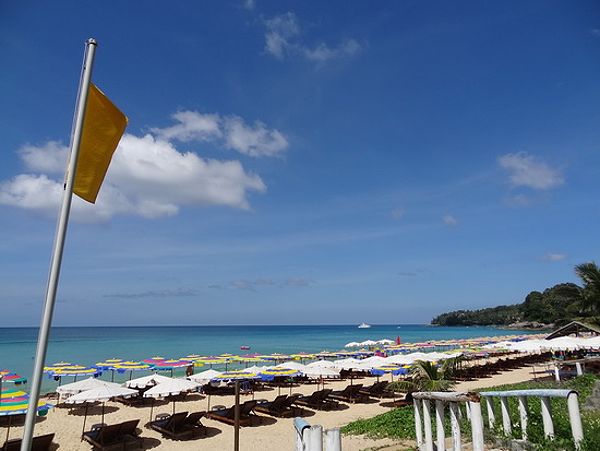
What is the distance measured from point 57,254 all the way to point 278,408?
12102 mm

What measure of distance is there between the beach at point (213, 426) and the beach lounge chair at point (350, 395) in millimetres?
435

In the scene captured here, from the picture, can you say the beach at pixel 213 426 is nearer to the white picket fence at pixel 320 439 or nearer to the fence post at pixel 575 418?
the fence post at pixel 575 418

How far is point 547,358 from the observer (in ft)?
89.7

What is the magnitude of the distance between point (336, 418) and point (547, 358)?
2106 cm

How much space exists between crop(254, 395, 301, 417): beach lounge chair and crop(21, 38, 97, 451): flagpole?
11629 mm

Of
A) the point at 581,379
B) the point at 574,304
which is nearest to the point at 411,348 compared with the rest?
the point at 574,304

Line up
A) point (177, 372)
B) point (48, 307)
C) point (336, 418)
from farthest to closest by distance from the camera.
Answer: point (177, 372) < point (336, 418) < point (48, 307)

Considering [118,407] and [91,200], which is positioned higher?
[91,200]

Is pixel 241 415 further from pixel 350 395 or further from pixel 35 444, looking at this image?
pixel 35 444

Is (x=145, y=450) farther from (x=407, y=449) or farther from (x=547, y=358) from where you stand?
(x=547, y=358)

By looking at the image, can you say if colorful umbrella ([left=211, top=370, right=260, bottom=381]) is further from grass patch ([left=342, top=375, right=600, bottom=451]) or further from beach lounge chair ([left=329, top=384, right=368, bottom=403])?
grass patch ([left=342, top=375, right=600, bottom=451])

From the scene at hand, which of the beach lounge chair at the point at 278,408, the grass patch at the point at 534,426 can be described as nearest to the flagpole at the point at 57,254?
the grass patch at the point at 534,426

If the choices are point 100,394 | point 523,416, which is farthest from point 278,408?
point 523,416

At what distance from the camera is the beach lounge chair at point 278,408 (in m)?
13.9
